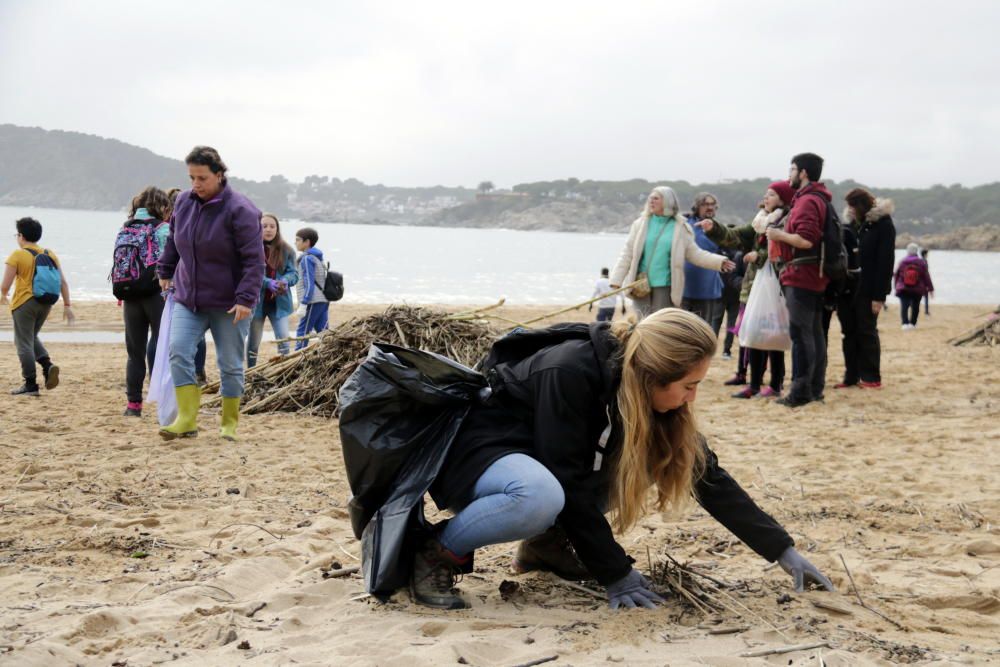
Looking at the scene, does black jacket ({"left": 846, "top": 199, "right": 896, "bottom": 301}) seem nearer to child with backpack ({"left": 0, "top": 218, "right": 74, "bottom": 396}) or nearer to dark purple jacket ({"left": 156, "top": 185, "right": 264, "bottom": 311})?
dark purple jacket ({"left": 156, "top": 185, "right": 264, "bottom": 311})

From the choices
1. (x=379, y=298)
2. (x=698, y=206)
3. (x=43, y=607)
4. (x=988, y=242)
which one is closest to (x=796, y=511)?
(x=43, y=607)

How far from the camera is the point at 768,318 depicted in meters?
7.58

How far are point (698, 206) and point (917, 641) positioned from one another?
247 inches

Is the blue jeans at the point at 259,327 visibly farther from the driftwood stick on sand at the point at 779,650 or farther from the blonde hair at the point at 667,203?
the driftwood stick on sand at the point at 779,650

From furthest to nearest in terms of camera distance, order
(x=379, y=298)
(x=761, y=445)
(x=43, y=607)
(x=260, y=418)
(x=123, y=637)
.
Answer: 1. (x=379, y=298)
2. (x=260, y=418)
3. (x=761, y=445)
4. (x=43, y=607)
5. (x=123, y=637)

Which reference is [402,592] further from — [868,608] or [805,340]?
[805,340]

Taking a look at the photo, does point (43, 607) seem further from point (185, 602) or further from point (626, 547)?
point (626, 547)

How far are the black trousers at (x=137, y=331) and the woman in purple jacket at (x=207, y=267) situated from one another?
1024mm

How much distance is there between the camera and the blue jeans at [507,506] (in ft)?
9.53

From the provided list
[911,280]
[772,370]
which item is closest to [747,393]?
[772,370]

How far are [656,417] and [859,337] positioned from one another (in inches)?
239

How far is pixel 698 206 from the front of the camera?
8758 millimetres

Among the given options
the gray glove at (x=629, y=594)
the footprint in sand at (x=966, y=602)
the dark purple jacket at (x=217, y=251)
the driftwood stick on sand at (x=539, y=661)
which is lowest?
the footprint in sand at (x=966, y=602)

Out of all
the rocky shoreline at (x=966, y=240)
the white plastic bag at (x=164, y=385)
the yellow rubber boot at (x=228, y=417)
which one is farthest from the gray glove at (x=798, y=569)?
the rocky shoreline at (x=966, y=240)
